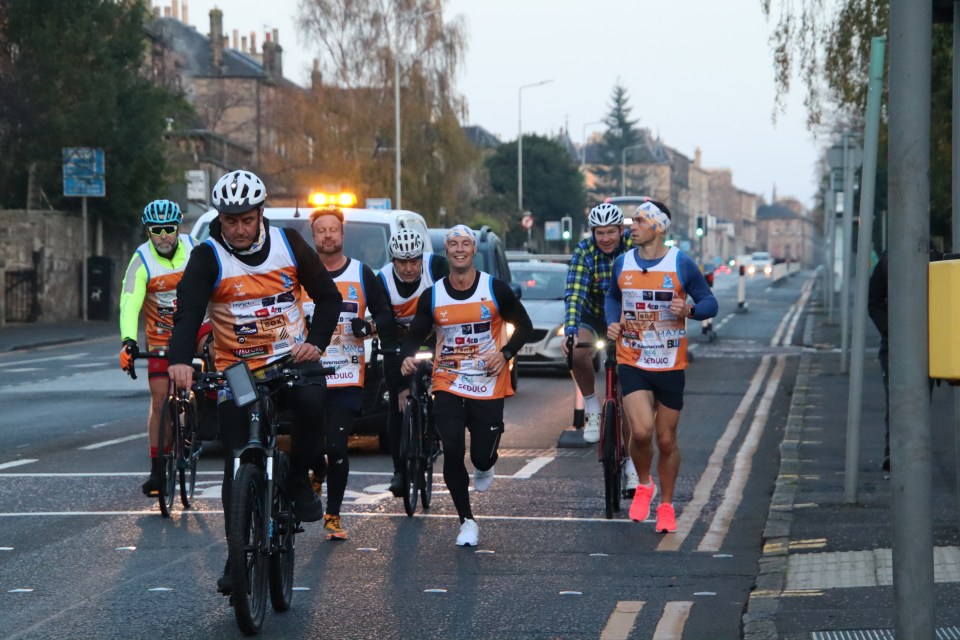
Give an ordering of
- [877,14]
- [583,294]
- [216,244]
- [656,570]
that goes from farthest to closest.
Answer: [877,14] → [583,294] → [656,570] → [216,244]

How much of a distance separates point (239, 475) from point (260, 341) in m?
0.78

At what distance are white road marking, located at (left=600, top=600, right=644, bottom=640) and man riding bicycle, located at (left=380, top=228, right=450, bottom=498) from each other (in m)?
3.15

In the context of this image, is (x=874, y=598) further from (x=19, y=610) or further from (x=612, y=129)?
(x=612, y=129)

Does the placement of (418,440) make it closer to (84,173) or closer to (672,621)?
(672,621)

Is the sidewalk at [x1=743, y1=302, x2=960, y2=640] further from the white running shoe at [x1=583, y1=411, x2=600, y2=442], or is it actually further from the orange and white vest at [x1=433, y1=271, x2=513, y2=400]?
the orange and white vest at [x1=433, y1=271, x2=513, y2=400]

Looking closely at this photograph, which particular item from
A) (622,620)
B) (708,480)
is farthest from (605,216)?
(622,620)

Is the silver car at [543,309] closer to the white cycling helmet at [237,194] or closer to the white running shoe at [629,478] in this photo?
the white running shoe at [629,478]

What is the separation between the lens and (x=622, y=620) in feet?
22.7

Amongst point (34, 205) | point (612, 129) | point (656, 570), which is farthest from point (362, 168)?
point (612, 129)

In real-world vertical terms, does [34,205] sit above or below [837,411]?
above

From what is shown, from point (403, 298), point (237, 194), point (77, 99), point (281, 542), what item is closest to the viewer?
point (237, 194)

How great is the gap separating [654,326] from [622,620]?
289 centimetres

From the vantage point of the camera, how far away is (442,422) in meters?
9.05

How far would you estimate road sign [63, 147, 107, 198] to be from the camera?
4178 centimetres
